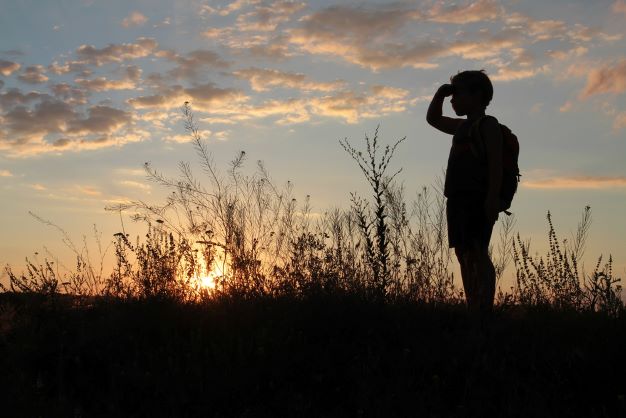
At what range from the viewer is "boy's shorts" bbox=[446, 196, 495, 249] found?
182 inches

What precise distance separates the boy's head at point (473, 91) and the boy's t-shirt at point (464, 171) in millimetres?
156

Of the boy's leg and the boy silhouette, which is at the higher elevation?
the boy silhouette

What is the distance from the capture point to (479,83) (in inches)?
190

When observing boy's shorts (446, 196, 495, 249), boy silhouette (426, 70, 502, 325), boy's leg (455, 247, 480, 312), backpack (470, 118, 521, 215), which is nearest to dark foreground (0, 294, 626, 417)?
boy's leg (455, 247, 480, 312)

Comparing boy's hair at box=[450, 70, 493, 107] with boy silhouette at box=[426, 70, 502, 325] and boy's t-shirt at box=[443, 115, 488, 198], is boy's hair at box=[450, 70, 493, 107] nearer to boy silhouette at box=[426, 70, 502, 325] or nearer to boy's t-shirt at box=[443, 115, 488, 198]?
boy silhouette at box=[426, 70, 502, 325]

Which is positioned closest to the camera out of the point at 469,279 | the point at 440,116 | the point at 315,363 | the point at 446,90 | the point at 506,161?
the point at 315,363

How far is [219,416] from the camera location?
3.64 m

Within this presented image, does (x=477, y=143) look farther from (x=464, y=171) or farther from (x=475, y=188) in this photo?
(x=475, y=188)

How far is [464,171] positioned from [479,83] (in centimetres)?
77

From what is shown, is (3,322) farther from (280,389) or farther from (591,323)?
(591,323)

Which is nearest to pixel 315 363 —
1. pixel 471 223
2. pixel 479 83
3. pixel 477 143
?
pixel 471 223

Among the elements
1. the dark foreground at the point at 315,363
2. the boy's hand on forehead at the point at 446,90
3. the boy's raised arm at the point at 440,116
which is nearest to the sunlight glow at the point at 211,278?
the dark foreground at the point at 315,363

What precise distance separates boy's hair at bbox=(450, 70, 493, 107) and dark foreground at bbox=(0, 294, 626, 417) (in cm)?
180

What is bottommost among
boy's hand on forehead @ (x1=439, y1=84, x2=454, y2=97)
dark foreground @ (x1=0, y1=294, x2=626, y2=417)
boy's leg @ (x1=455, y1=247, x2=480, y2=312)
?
dark foreground @ (x1=0, y1=294, x2=626, y2=417)
